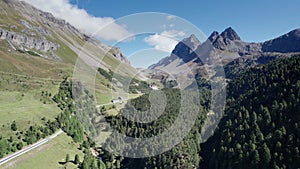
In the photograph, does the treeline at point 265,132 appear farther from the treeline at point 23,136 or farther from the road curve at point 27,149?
the treeline at point 23,136

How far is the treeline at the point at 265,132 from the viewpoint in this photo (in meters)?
75.1

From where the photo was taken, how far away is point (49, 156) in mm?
80500

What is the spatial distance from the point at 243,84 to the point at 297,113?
92556mm

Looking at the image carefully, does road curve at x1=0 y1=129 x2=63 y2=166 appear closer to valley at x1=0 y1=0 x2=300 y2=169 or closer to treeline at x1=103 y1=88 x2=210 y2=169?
valley at x1=0 y1=0 x2=300 y2=169

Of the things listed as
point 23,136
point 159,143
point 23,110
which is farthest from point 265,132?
point 23,110

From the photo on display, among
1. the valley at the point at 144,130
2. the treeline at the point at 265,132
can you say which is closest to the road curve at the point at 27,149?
the valley at the point at 144,130

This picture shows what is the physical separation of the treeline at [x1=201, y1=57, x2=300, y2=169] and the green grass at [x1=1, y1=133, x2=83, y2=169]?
50420 millimetres

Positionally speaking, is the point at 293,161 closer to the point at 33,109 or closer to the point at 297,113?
the point at 297,113

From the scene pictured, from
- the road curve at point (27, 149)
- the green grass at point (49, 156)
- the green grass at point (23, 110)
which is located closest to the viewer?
the road curve at point (27, 149)

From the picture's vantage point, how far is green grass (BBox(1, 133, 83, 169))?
69312 mm

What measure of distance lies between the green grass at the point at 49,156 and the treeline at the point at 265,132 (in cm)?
5042

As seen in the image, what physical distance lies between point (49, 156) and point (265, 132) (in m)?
72.0

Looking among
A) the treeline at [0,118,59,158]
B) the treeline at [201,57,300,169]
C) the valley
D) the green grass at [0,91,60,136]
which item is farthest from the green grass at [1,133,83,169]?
the treeline at [201,57,300,169]

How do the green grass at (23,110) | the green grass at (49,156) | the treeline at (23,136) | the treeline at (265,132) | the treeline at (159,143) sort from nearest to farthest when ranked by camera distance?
the green grass at (49,156) → the treeline at (23,136) → the treeline at (265,132) → the green grass at (23,110) → the treeline at (159,143)
